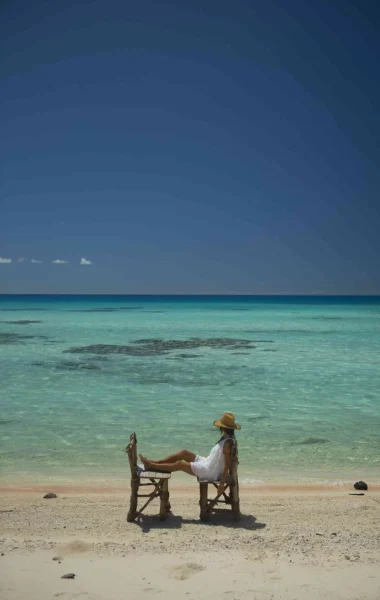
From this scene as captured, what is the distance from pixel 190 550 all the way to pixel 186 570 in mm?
440

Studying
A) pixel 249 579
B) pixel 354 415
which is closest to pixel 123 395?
pixel 354 415

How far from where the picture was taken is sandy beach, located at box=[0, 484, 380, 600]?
14.2ft

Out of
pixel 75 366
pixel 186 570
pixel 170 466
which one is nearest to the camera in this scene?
pixel 186 570

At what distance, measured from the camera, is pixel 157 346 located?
25.5 meters

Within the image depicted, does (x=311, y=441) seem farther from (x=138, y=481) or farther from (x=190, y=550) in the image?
(x=190, y=550)

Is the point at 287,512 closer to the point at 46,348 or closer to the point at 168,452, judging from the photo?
the point at 168,452

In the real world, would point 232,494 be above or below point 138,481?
below

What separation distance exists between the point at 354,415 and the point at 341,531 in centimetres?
699

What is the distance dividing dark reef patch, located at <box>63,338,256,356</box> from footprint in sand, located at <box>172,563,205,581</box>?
17849mm

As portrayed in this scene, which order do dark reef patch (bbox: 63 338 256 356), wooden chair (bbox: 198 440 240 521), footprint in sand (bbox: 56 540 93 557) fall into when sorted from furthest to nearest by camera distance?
1. dark reef patch (bbox: 63 338 256 356)
2. wooden chair (bbox: 198 440 240 521)
3. footprint in sand (bbox: 56 540 93 557)

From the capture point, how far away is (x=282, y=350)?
24484mm

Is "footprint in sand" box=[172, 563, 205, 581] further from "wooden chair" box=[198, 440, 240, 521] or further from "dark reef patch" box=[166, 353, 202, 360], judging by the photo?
"dark reef patch" box=[166, 353, 202, 360]

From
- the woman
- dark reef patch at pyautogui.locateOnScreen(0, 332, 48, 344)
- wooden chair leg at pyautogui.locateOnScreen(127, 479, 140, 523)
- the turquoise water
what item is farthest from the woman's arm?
dark reef patch at pyautogui.locateOnScreen(0, 332, 48, 344)

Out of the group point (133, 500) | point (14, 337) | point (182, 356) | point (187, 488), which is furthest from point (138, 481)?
point (14, 337)
